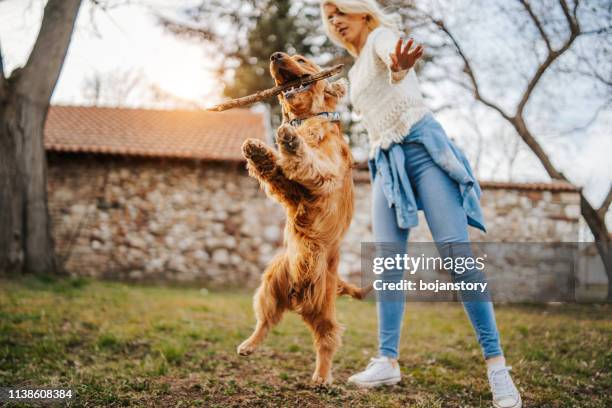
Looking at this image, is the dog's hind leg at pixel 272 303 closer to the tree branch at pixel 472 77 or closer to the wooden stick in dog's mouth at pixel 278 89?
the wooden stick in dog's mouth at pixel 278 89

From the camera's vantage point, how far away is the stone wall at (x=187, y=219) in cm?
857

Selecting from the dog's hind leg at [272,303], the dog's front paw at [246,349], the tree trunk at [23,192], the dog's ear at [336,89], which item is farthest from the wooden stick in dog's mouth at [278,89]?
the tree trunk at [23,192]

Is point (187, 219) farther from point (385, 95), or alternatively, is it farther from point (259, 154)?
point (259, 154)

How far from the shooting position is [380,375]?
8.51 ft

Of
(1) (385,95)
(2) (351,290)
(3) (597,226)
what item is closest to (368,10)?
(1) (385,95)

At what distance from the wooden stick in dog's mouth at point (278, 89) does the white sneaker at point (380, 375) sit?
1.55 metres

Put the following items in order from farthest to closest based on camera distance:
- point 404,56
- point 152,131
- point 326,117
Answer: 1. point 152,131
2. point 326,117
3. point 404,56

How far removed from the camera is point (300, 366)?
10.1 feet

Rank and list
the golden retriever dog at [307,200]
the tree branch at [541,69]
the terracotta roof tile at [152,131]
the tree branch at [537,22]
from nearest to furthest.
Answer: the golden retriever dog at [307,200], the tree branch at [537,22], the tree branch at [541,69], the terracotta roof tile at [152,131]

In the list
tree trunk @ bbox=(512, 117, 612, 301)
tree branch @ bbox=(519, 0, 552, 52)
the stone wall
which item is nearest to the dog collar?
the stone wall

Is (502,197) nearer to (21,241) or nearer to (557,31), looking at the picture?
(557,31)

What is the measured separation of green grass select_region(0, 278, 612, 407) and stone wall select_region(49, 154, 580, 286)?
3459mm

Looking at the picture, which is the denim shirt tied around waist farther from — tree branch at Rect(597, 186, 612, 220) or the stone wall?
tree branch at Rect(597, 186, 612, 220)

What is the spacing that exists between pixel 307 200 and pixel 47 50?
5.96 m
